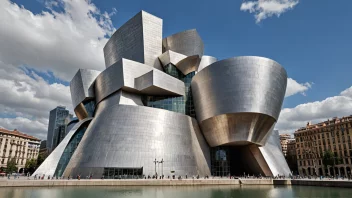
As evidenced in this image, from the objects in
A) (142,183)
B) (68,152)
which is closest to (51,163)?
(68,152)

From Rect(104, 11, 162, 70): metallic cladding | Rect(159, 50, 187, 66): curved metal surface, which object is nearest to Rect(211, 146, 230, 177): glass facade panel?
A: Rect(159, 50, 187, 66): curved metal surface

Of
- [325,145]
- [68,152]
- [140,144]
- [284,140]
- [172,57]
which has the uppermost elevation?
[172,57]

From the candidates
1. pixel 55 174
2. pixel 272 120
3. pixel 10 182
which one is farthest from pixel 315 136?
pixel 10 182

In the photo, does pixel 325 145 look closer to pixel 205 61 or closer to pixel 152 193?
pixel 205 61

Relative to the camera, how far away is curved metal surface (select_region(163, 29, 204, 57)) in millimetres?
43781

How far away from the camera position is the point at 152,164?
2978 cm

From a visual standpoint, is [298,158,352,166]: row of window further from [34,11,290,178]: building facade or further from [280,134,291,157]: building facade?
[34,11,290,178]: building facade

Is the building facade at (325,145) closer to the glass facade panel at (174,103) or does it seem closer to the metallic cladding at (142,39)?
the glass facade panel at (174,103)

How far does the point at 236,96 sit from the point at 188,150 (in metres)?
9.35

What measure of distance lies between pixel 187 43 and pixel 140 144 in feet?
69.9

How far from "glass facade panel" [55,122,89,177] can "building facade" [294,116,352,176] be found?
42896 millimetres

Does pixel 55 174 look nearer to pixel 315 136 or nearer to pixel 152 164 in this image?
pixel 152 164

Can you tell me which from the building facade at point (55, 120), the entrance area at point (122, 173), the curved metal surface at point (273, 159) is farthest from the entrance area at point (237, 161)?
the building facade at point (55, 120)

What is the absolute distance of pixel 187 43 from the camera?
4409 centimetres
